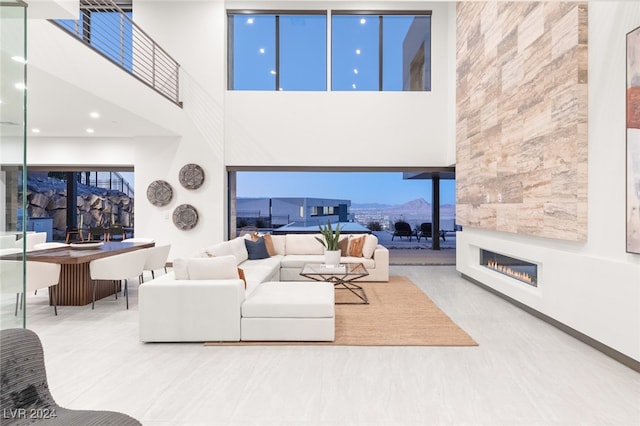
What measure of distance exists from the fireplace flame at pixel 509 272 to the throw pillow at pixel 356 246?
2.09 metres

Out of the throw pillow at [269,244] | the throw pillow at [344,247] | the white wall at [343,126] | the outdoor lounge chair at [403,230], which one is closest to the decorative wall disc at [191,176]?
the white wall at [343,126]

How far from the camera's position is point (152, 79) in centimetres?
701

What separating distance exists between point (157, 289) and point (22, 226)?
143 centimetres

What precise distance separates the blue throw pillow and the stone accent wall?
3541 mm

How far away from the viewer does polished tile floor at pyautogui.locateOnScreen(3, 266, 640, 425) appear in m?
2.22

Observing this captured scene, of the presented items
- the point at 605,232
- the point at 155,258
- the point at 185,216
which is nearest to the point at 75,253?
the point at 155,258

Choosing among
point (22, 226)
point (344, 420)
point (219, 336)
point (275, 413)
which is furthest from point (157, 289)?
point (344, 420)

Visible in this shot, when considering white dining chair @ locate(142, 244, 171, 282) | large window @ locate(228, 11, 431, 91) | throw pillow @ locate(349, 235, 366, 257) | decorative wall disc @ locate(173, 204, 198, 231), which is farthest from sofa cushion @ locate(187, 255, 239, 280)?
large window @ locate(228, 11, 431, 91)

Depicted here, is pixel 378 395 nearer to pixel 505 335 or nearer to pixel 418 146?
pixel 505 335

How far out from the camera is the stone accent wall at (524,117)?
3.48 meters

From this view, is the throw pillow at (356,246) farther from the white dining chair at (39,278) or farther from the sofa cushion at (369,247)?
the white dining chair at (39,278)

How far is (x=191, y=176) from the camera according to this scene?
24.6ft

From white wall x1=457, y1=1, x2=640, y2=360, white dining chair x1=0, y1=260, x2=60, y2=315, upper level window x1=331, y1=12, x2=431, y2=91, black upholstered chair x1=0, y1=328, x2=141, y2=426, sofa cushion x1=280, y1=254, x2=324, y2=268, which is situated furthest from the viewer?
upper level window x1=331, y1=12, x2=431, y2=91

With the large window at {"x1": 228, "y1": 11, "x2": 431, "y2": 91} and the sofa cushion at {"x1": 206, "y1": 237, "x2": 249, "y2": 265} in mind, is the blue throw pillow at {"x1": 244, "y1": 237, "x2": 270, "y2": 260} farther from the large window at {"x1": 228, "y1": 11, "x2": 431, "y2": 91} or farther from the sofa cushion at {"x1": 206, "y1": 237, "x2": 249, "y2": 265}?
the large window at {"x1": 228, "y1": 11, "x2": 431, "y2": 91}
